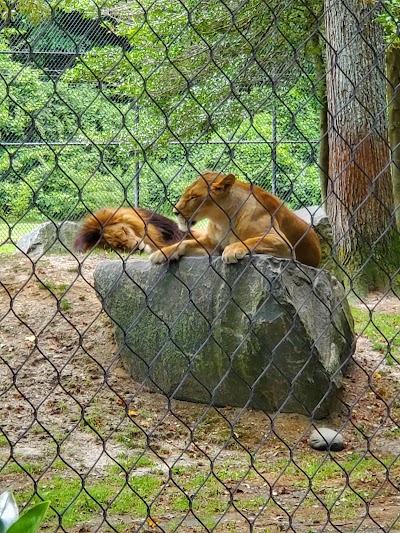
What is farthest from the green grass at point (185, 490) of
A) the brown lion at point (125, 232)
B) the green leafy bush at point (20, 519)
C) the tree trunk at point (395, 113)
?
the tree trunk at point (395, 113)

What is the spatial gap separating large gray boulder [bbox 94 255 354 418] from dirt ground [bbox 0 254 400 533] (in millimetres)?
190

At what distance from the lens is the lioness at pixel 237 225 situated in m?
5.74

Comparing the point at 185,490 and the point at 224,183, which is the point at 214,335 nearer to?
the point at 185,490

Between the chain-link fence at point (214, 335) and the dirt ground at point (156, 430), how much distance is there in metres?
0.02

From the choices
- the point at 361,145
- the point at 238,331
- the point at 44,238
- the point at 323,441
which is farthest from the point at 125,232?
the point at 323,441

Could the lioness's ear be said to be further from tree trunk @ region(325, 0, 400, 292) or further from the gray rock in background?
the gray rock in background

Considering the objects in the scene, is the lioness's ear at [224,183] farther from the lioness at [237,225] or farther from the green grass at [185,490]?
the green grass at [185,490]

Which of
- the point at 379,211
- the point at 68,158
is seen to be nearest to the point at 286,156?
the point at 68,158

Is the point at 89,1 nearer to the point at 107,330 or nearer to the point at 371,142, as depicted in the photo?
the point at 371,142

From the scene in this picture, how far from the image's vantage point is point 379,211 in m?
9.83

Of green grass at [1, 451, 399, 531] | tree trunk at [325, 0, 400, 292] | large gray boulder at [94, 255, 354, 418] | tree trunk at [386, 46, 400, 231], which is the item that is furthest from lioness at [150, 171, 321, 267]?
tree trunk at [386, 46, 400, 231]

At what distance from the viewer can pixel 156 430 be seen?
6496 millimetres

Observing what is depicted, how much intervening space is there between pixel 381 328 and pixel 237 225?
297cm

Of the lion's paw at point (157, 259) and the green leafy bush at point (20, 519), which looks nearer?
the green leafy bush at point (20, 519)
